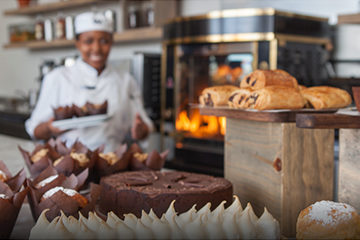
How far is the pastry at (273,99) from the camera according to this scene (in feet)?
3.73

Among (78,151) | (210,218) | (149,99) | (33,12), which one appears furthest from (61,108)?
(33,12)

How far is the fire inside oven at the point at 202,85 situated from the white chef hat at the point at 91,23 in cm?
82

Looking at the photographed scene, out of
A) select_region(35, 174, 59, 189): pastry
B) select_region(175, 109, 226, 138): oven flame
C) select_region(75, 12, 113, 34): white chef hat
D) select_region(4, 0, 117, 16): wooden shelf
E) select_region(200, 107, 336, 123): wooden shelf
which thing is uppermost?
select_region(4, 0, 117, 16): wooden shelf

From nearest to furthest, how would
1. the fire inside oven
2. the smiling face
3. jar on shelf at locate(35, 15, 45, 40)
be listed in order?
the smiling face < the fire inside oven < jar on shelf at locate(35, 15, 45, 40)

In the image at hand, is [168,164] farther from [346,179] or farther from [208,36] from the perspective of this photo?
[346,179]

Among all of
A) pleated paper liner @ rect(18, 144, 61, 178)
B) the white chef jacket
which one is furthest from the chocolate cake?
the white chef jacket

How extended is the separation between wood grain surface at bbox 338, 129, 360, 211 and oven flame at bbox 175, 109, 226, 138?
6.14ft

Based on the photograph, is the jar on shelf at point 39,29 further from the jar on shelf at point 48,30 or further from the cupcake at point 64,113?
the cupcake at point 64,113

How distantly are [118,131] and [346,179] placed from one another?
1726mm

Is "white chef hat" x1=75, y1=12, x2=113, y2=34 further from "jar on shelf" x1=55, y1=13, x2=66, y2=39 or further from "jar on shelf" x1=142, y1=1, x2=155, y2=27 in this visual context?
"jar on shelf" x1=55, y1=13, x2=66, y2=39

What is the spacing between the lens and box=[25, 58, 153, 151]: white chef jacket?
248 centimetres

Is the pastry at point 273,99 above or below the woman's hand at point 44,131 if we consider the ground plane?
above

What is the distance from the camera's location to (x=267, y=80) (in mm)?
1222

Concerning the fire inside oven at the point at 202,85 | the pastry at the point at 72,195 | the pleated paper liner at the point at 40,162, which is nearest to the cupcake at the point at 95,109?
the pleated paper liner at the point at 40,162
